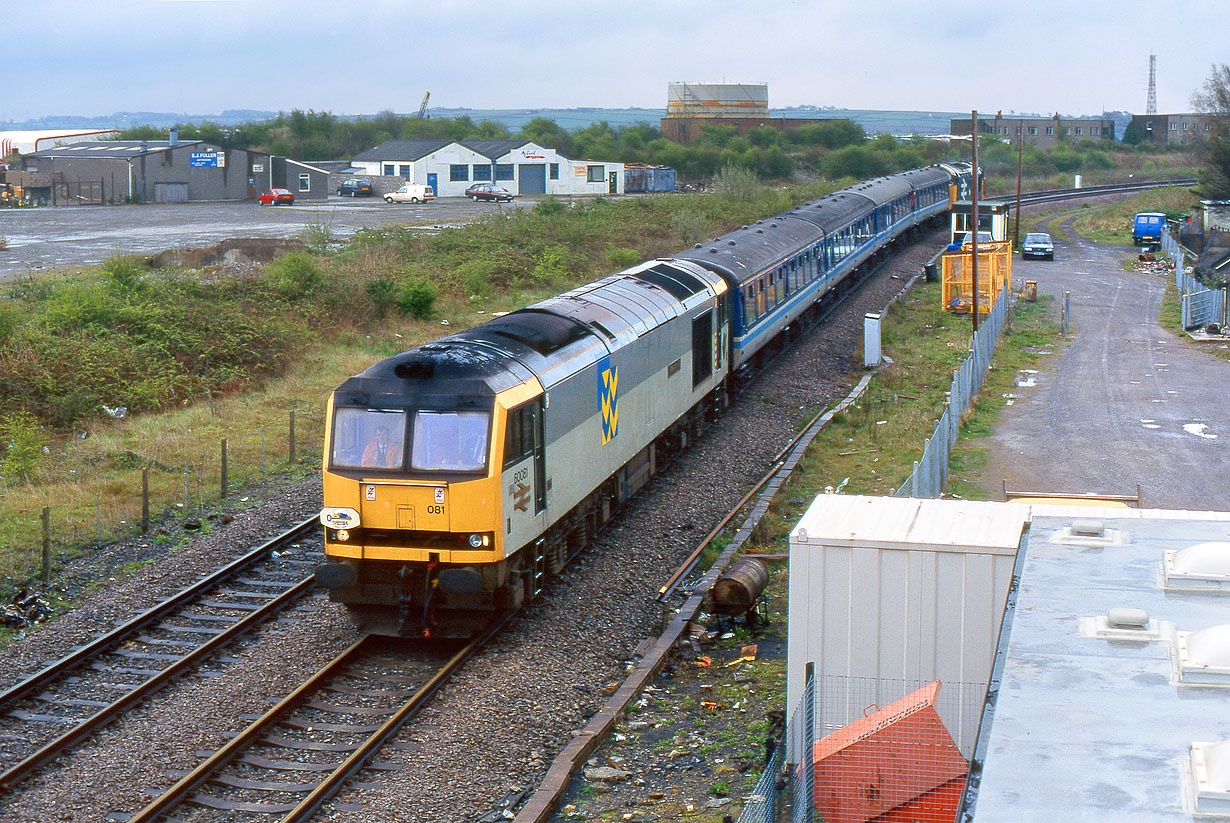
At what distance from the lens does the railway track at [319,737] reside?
962 cm

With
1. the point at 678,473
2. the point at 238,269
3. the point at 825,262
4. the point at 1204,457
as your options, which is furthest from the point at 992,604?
the point at 238,269

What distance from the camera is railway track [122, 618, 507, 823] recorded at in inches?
Answer: 379

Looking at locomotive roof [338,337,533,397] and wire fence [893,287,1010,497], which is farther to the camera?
wire fence [893,287,1010,497]

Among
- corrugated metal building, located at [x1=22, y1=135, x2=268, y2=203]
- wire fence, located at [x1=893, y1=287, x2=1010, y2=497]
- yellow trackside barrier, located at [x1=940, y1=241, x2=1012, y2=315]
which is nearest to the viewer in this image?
wire fence, located at [x1=893, y1=287, x2=1010, y2=497]

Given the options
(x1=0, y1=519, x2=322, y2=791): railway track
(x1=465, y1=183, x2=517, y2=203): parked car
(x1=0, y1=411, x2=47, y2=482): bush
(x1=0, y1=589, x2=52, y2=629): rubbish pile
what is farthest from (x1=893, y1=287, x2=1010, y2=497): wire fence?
(x1=465, y1=183, x2=517, y2=203): parked car

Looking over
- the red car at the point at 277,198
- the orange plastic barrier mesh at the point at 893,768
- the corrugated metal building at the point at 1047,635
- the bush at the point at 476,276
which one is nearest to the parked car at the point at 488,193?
the red car at the point at 277,198

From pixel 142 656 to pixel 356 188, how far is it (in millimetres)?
70917

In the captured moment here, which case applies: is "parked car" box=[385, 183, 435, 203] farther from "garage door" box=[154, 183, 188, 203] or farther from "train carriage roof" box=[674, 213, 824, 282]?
"train carriage roof" box=[674, 213, 824, 282]

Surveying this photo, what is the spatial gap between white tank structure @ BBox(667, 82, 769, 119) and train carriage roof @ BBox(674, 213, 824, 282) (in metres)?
107

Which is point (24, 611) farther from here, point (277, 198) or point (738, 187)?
point (277, 198)

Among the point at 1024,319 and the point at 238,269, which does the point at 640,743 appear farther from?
the point at 1024,319

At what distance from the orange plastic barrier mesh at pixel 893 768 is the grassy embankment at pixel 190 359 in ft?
34.4

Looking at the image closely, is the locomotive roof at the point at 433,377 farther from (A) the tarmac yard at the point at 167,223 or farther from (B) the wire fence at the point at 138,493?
(A) the tarmac yard at the point at 167,223

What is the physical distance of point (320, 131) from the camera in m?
113
